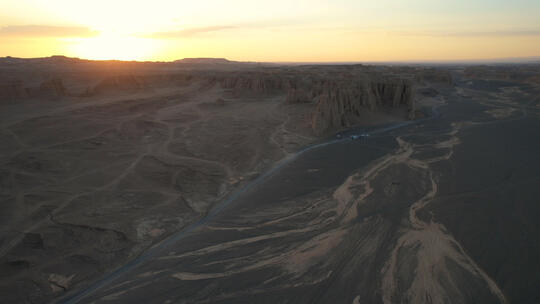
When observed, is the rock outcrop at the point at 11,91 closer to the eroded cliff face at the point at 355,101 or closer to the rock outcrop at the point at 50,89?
the rock outcrop at the point at 50,89

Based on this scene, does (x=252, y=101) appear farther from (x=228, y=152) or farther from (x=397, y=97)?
(x=228, y=152)

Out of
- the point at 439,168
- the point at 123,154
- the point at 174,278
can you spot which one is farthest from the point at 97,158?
the point at 439,168

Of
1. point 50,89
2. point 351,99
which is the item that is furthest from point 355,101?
point 50,89

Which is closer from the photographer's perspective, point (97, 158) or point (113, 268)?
point (113, 268)

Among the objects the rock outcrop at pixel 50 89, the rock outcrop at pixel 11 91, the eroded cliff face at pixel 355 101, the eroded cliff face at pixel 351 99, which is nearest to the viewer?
the eroded cliff face at pixel 355 101

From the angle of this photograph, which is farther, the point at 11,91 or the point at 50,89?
the point at 50,89

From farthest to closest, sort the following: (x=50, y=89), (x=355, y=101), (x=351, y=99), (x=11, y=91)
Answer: (x=50, y=89) < (x=11, y=91) < (x=355, y=101) < (x=351, y=99)

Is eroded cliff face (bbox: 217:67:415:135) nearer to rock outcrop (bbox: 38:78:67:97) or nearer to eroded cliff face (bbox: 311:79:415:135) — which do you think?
eroded cliff face (bbox: 311:79:415:135)

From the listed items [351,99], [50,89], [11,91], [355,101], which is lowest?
[355,101]

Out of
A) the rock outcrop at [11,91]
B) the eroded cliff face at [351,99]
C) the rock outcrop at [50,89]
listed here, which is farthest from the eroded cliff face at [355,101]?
the rock outcrop at [11,91]

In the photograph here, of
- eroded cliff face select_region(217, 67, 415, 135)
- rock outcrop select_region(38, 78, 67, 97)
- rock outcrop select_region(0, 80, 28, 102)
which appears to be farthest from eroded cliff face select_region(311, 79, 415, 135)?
rock outcrop select_region(0, 80, 28, 102)

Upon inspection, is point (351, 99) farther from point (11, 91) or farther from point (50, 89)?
point (11, 91)
